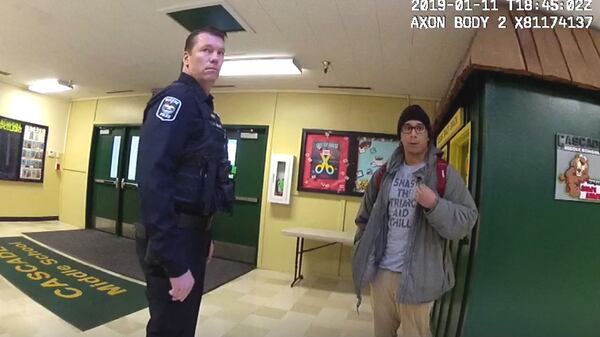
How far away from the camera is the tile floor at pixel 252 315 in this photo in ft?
7.52

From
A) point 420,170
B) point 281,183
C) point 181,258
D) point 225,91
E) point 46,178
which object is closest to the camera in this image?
point 181,258

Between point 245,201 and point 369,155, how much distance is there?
2.01 m

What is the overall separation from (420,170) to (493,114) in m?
0.75

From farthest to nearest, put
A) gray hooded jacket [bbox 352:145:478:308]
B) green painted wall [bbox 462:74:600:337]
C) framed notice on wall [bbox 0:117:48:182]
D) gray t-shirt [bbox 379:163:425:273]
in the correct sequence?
framed notice on wall [bbox 0:117:48:182] → green painted wall [bbox 462:74:600:337] → gray t-shirt [bbox 379:163:425:273] → gray hooded jacket [bbox 352:145:478:308]

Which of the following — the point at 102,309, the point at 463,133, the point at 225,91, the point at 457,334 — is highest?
the point at 225,91

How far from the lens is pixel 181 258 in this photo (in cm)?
98

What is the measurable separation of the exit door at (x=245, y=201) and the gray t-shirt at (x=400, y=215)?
3.47 meters

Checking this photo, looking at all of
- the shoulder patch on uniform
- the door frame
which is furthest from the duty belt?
the door frame

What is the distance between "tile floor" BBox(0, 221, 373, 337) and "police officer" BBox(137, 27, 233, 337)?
1578 millimetres

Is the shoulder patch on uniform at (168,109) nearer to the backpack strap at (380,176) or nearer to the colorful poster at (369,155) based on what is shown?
the backpack strap at (380,176)

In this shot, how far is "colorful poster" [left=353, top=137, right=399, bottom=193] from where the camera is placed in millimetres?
4398

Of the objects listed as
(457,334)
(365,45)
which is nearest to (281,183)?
(365,45)

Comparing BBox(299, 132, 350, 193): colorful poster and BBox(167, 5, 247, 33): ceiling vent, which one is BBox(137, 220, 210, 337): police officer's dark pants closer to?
BBox(167, 5, 247, 33): ceiling vent

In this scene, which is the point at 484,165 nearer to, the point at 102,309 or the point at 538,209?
the point at 538,209
